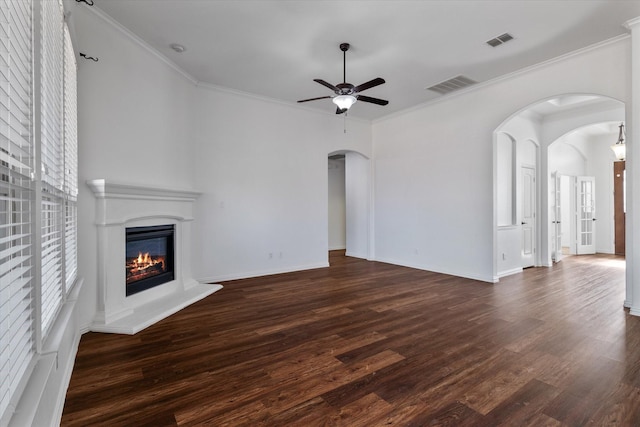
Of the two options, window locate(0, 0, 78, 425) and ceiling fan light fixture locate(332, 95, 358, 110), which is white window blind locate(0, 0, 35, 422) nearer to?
window locate(0, 0, 78, 425)

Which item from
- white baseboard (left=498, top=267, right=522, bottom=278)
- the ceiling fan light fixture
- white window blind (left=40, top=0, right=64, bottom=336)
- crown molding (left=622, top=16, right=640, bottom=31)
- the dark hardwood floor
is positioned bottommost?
the dark hardwood floor

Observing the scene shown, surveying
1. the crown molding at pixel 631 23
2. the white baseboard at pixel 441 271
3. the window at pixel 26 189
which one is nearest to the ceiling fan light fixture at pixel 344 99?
the window at pixel 26 189

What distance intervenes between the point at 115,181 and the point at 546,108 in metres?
7.77

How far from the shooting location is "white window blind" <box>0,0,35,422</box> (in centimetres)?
101

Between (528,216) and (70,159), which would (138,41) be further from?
(528,216)

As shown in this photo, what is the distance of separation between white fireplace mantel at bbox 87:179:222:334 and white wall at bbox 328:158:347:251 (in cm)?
554

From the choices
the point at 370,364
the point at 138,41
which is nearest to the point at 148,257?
the point at 138,41

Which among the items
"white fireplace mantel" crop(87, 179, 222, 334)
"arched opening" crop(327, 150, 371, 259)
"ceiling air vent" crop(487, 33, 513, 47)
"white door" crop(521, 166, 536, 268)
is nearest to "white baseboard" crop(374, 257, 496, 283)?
"arched opening" crop(327, 150, 371, 259)

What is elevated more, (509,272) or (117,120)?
(117,120)

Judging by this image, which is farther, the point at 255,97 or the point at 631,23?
the point at 255,97

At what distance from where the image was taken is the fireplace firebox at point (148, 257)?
373 cm

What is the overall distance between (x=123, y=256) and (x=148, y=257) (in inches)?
23.9

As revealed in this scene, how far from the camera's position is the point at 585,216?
27.9 feet

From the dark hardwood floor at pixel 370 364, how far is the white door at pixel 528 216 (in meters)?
2.13
